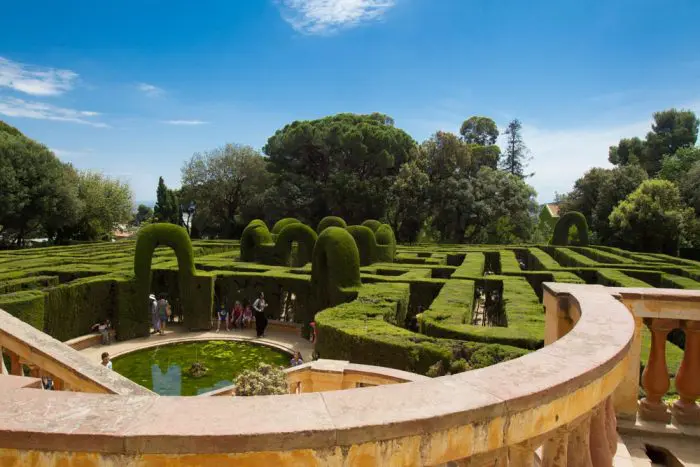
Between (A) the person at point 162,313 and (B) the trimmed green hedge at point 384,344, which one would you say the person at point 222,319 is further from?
(B) the trimmed green hedge at point 384,344

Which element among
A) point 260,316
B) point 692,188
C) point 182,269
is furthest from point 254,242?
point 692,188

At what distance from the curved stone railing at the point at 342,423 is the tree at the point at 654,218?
3694cm

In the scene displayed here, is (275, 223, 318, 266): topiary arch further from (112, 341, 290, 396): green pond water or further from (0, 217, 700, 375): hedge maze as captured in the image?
(112, 341, 290, 396): green pond water

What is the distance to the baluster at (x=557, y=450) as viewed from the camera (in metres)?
2.06

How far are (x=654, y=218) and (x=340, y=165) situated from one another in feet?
83.1

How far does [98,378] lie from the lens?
3.85 m

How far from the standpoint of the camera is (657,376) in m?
3.74

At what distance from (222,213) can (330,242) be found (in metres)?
39.5

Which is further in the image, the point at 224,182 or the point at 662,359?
the point at 224,182

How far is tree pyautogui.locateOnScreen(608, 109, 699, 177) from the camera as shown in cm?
5775

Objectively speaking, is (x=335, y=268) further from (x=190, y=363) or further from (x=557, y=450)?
(x=557, y=450)

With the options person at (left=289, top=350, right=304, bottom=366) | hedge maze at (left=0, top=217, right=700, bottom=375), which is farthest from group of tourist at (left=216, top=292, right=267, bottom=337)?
person at (left=289, top=350, right=304, bottom=366)

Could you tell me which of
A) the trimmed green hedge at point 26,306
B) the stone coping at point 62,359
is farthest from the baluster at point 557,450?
the trimmed green hedge at point 26,306

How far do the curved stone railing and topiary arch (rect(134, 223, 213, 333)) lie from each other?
47.4 feet
